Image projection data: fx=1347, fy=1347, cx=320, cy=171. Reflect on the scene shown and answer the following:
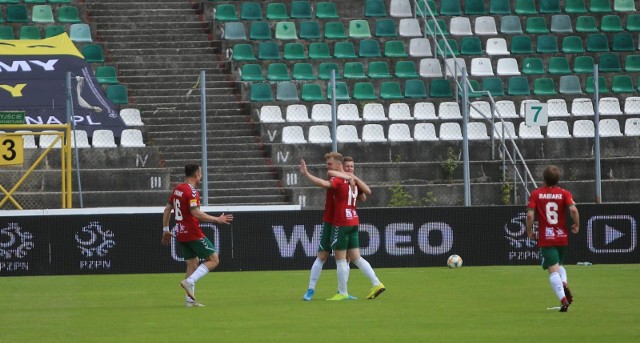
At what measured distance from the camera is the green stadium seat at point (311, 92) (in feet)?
102

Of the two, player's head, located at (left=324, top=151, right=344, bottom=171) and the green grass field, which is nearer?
the green grass field

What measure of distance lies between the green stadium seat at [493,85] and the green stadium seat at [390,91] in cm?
215

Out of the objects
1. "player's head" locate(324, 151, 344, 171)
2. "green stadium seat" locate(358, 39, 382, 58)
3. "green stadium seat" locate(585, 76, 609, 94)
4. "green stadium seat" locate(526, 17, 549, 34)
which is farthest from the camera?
"green stadium seat" locate(526, 17, 549, 34)

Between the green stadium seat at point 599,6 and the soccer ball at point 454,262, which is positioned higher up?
the green stadium seat at point 599,6

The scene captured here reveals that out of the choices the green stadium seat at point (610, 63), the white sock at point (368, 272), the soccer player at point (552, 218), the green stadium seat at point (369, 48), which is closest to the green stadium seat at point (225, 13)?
the green stadium seat at point (369, 48)

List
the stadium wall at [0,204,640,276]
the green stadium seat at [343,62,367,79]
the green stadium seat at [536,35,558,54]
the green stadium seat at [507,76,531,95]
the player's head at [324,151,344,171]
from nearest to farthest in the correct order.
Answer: the player's head at [324,151,344,171], the stadium wall at [0,204,640,276], the green stadium seat at [343,62,367,79], the green stadium seat at [507,76,531,95], the green stadium seat at [536,35,558,54]

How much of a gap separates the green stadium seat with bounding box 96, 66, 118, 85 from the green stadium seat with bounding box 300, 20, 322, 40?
16.8ft

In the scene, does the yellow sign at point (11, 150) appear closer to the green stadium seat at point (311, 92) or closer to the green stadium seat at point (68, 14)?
the green stadium seat at point (311, 92)

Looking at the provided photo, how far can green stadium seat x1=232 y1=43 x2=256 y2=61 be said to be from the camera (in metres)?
32.2

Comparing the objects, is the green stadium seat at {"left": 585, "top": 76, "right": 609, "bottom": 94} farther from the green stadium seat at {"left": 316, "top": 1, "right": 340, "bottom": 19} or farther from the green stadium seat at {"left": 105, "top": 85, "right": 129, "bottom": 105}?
the green stadium seat at {"left": 105, "top": 85, "right": 129, "bottom": 105}

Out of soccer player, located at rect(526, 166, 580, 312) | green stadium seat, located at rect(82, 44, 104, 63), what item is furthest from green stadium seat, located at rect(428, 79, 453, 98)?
soccer player, located at rect(526, 166, 580, 312)

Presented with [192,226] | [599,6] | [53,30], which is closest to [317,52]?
[53,30]

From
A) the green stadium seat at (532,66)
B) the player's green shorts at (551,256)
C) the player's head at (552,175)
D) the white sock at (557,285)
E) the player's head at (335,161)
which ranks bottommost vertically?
the white sock at (557,285)

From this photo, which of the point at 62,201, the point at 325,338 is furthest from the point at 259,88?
the point at 325,338
